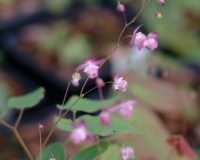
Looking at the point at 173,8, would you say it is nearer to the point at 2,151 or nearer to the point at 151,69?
the point at 2,151

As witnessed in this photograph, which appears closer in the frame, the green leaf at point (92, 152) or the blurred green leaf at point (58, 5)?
the green leaf at point (92, 152)

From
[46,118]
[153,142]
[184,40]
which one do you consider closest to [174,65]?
[184,40]

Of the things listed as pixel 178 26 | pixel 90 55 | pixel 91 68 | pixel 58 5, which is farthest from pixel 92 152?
pixel 58 5

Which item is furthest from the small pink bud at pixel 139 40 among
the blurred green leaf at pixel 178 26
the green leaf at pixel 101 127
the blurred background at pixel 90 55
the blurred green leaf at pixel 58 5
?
the blurred green leaf at pixel 58 5

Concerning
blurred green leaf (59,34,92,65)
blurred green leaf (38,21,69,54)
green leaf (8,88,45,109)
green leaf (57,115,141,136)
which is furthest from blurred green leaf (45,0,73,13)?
green leaf (57,115,141,136)

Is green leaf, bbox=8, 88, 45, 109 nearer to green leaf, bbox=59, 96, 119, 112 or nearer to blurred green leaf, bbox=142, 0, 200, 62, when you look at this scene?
green leaf, bbox=59, 96, 119, 112

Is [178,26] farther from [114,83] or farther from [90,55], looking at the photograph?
[114,83]

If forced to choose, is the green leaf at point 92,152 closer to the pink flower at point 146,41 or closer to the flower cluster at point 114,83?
the flower cluster at point 114,83
